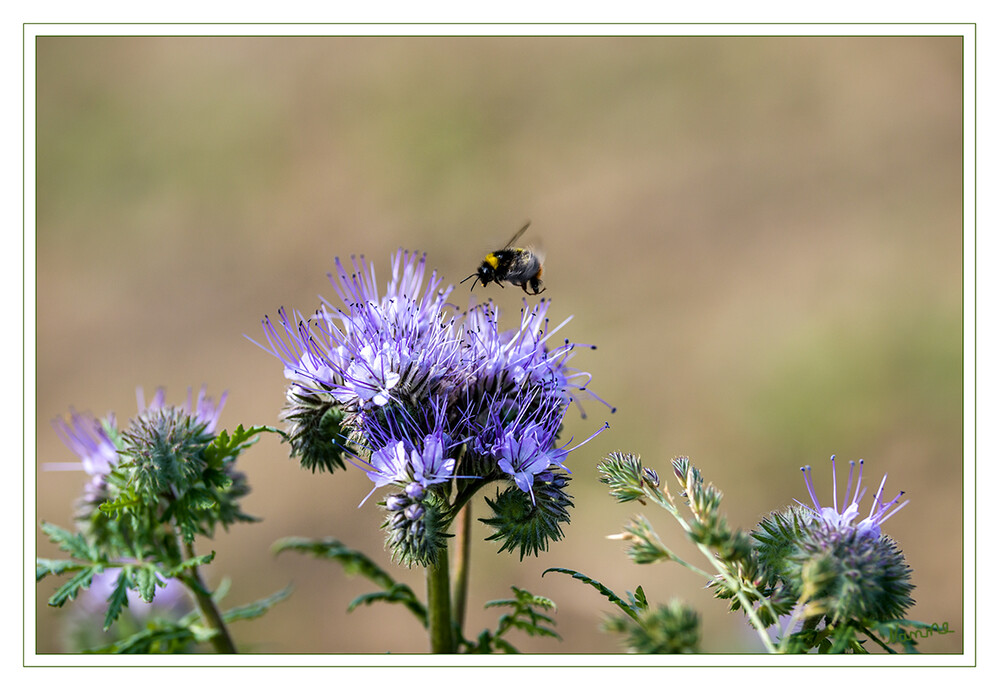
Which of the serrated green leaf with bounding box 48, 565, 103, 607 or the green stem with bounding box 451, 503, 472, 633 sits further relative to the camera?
the green stem with bounding box 451, 503, 472, 633

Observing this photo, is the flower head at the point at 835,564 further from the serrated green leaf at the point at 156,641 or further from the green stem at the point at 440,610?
the serrated green leaf at the point at 156,641

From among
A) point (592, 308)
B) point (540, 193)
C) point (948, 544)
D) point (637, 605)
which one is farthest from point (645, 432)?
point (637, 605)

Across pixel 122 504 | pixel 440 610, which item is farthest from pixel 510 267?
pixel 122 504

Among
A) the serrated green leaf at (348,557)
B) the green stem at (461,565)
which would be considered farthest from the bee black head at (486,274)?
the serrated green leaf at (348,557)

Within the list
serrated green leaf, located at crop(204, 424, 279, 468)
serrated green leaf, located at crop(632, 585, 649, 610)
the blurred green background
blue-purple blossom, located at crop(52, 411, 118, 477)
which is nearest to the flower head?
serrated green leaf, located at crop(632, 585, 649, 610)

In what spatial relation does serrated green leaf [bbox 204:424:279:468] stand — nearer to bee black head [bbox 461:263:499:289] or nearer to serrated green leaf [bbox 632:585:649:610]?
serrated green leaf [bbox 632:585:649:610]

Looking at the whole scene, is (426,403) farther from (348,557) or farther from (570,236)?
(570,236)

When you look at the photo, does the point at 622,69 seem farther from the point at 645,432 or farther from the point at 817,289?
the point at 645,432
